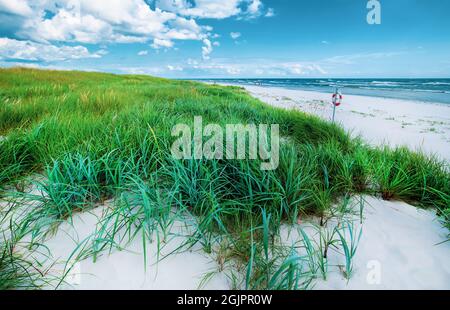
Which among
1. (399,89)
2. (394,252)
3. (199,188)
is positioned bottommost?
(394,252)

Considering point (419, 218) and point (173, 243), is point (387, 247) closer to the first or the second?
point (419, 218)

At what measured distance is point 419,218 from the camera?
1.83 metres

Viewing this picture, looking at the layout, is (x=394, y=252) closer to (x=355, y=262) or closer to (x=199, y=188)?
(x=355, y=262)

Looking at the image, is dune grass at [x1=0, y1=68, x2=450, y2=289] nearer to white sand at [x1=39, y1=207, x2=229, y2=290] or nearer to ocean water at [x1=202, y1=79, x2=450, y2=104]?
white sand at [x1=39, y1=207, x2=229, y2=290]

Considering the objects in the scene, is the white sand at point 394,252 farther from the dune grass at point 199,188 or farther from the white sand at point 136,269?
the white sand at point 136,269

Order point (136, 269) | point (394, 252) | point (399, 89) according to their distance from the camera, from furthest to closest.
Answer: point (399, 89), point (394, 252), point (136, 269)

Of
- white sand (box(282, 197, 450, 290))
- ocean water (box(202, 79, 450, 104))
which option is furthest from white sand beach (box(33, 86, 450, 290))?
ocean water (box(202, 79, 450, 104))

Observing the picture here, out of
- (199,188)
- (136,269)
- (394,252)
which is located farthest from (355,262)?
(136,269)

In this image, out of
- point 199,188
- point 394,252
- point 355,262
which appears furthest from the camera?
point 199,188

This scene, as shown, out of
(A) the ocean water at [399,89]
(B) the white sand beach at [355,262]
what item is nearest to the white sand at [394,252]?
(B) the white sand beach at [355,262]
